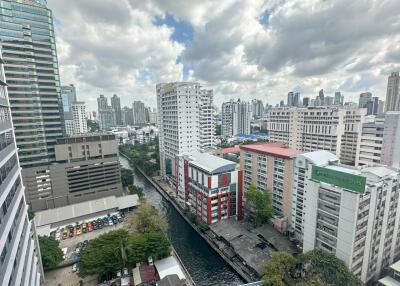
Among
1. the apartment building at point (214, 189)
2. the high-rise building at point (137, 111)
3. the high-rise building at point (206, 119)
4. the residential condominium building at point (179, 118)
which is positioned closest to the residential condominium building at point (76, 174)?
the residential condominium building at point (179, 118)

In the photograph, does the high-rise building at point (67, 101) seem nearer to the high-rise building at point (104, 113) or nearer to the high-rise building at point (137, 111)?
the high-rise building at point (104, 113)

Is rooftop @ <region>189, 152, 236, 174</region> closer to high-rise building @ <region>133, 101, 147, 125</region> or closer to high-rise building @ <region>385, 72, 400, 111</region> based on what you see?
high-rise building @ <region>385, 72, 400, 111</region>

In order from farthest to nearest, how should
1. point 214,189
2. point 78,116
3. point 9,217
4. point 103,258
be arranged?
point 78,116 < point 214,189 < point 103,258 < point 9,217

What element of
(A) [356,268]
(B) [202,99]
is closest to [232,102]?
(B) [202,99]

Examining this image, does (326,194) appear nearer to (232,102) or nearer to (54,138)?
(54,138)

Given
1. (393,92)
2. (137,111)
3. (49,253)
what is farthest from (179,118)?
(137,111)

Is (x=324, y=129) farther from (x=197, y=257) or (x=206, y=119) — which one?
(x=197, y=257)

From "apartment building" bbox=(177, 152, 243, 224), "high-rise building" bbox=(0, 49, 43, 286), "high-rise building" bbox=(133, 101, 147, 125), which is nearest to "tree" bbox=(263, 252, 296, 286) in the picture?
"apartment building" bbox=(177, 152, 243, 224)
